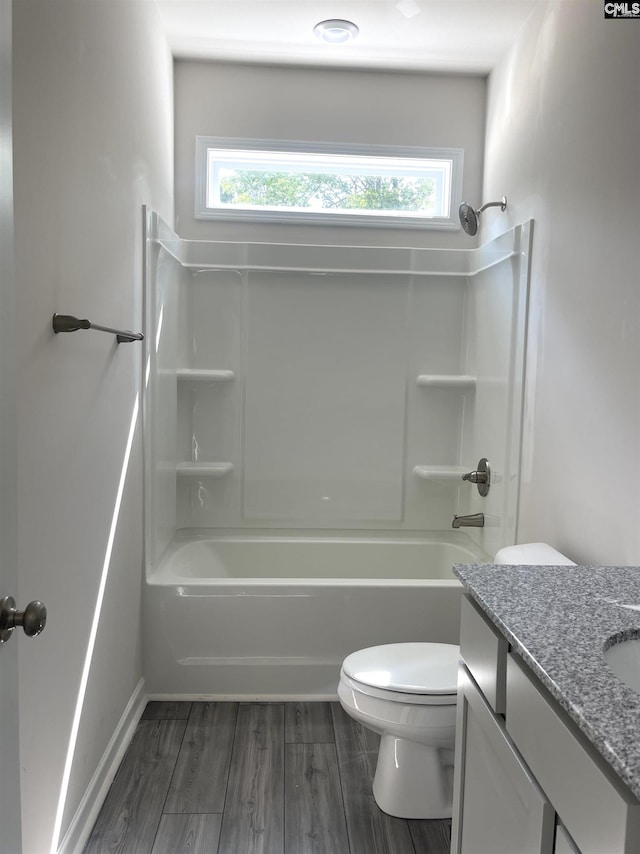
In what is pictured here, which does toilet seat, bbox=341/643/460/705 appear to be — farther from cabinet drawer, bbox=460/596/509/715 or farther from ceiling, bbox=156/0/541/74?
ceiling, bbox=156/0/541/74

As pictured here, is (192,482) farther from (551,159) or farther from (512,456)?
(551,159)

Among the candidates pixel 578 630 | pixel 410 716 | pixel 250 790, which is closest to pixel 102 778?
pixel 250 790

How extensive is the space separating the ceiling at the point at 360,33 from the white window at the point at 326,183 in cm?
36

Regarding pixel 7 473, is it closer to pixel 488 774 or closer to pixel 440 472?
pixel 488 774

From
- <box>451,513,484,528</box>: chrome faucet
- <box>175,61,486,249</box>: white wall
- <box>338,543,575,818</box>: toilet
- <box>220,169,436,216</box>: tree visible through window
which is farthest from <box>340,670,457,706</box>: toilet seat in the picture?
<box>220,169,436,216</box>: tree visible through window

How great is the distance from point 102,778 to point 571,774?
1639 millimetres

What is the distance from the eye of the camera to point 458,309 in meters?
3.51

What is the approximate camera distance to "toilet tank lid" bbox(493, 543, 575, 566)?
2.12 meters

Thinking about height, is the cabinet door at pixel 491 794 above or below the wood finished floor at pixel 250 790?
above

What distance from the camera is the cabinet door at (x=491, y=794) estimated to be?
1.02m

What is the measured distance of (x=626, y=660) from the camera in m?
1.18

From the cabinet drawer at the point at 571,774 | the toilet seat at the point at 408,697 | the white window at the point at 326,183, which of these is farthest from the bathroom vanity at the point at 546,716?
the white window at the point at 326,183

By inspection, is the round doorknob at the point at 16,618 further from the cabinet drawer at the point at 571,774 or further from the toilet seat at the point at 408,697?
the toilet seat at the point at 408,697

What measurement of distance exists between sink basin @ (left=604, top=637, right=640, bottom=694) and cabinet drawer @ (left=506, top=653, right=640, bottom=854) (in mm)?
159
